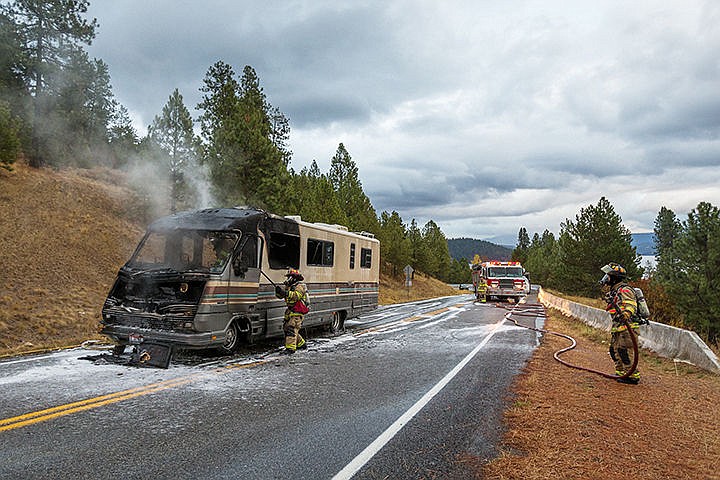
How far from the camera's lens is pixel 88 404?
5.82m

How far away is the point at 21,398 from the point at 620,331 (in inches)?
334

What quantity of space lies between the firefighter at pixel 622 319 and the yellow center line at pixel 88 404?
6.56 m

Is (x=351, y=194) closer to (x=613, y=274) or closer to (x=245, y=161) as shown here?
(x=245, y=161)

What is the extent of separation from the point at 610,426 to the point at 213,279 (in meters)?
6.42

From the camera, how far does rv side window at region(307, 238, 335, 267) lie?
480 inches

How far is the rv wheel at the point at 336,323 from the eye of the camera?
13.8 m

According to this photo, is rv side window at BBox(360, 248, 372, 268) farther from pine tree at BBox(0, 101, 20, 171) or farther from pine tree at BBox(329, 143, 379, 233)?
pine tree at BBox(329, 143, 379, 233)

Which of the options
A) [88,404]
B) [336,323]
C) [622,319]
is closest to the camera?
[88,404]

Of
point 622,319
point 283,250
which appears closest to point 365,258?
point 283,250

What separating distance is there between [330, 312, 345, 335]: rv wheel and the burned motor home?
36.0 inches

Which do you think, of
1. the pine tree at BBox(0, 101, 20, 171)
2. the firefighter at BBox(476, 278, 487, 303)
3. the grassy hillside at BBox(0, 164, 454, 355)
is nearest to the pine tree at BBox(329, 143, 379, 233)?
the firefighter at BBox(476, 278, 487, 303)

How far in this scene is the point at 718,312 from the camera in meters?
30.5

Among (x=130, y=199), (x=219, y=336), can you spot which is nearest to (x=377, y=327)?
(x=219, y=336)

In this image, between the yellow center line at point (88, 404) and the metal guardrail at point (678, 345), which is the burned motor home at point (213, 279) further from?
the metal guardrail at point (678, 345)
